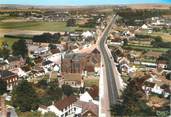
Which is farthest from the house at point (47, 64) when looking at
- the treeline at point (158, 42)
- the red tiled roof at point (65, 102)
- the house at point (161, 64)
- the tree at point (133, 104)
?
the house at point (161, 64)

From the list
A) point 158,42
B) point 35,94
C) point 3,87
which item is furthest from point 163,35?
point 3,87

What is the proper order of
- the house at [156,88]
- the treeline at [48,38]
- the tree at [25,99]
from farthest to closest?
the treeline at [48,38] < the tree at [25,99] < the house at [156,88]

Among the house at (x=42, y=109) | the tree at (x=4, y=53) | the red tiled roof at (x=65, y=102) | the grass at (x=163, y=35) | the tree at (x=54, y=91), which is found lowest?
the house at (x=42, y=109)

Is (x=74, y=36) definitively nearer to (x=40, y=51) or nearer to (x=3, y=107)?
(x=40, y=51)

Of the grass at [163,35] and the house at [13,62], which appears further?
the house at [13,62]

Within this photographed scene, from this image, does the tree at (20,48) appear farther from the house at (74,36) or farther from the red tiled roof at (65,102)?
the red tiled roof at (65,102)

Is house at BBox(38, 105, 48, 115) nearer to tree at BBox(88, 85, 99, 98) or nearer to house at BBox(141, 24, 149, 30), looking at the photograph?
tree at BBox(88, 85, 99, 98)

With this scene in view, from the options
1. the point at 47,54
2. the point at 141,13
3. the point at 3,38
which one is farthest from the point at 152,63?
the point at 3,38
